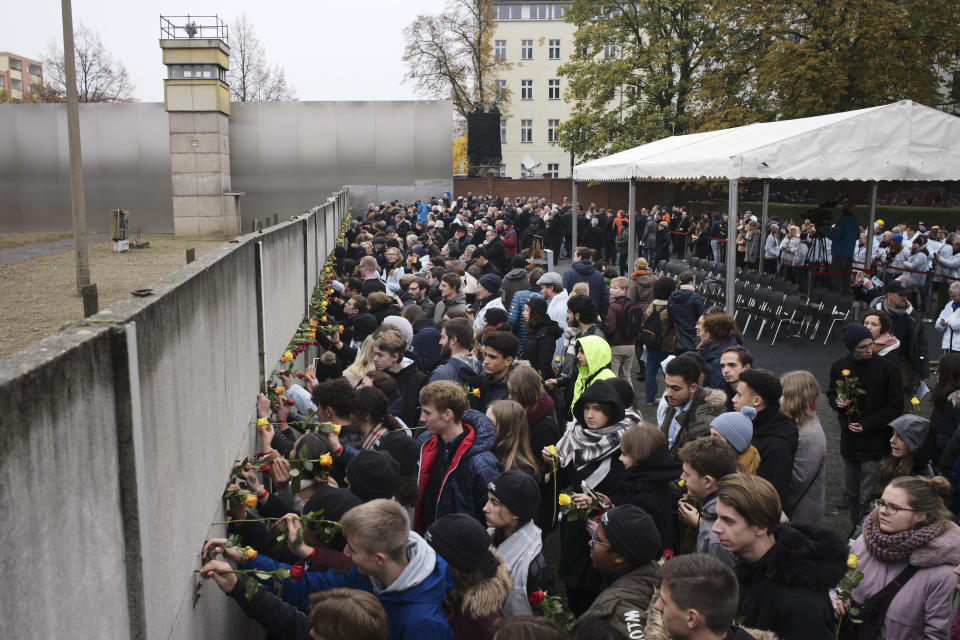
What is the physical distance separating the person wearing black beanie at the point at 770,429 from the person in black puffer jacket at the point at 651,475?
991mm

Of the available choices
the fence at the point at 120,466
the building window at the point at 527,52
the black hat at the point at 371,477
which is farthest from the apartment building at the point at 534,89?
the fence at the point at 120,466

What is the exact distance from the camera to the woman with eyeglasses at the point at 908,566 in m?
3.84

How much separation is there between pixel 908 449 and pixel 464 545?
12.4ft

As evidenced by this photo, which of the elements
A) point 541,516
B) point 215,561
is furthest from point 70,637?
point 541,516

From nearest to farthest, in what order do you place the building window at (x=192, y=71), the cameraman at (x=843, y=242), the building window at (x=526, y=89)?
the cameraman at (x=843, y=242), the building window at (x=192, y=71), the building window at (x=526, y=89)

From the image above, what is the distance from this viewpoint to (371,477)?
A: 398 centimetres

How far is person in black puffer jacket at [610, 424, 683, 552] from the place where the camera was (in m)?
4.40

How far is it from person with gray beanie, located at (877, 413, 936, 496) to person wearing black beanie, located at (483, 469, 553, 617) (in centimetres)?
310

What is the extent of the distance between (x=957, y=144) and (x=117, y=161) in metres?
37.3

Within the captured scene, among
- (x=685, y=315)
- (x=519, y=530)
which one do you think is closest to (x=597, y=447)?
(x=519, y=530)

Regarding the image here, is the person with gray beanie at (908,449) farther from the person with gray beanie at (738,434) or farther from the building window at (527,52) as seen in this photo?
the building window at (527,52)

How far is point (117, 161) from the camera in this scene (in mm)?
39594

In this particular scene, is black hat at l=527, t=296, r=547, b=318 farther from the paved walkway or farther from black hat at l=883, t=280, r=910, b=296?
the paved walkway

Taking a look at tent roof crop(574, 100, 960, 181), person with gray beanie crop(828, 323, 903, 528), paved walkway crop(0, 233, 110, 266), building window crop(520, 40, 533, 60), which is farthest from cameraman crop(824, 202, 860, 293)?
building window crop(520, 40, 533, 60)
